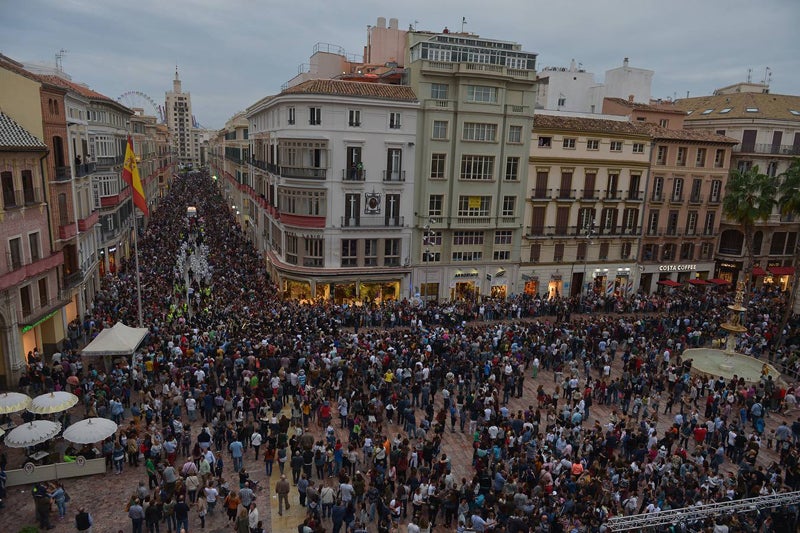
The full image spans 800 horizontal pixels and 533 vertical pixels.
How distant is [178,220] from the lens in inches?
2699

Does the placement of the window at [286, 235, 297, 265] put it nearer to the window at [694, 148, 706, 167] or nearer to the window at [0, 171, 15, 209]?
the window at [0, 171, 15, 209]

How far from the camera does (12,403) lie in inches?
723

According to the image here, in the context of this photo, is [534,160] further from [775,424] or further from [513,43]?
[775,424]

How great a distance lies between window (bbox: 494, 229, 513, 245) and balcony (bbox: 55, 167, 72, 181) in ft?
97.4

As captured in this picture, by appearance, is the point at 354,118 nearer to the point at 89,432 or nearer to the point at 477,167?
the point at 477,167

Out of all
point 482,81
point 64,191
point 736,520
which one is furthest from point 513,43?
point 736,520

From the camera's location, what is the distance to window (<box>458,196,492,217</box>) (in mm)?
42031

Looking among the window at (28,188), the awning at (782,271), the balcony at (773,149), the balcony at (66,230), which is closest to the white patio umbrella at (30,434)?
the window at (28,188)

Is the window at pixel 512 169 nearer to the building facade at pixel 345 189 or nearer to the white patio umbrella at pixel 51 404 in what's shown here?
the building facade at pixel 345 189

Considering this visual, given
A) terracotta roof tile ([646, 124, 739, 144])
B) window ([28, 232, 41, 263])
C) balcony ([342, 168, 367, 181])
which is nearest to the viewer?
window ([28, 232, 41, 263])

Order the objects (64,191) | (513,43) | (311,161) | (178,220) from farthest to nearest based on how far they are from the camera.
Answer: (178,220), (513,43), (311,161), (64,191)

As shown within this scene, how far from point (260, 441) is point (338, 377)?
513cm

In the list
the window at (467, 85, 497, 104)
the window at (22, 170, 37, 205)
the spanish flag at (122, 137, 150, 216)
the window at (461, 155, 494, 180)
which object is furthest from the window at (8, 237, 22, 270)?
the window at (467, 85, 497, 104)

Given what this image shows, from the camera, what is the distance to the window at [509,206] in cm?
4338
